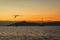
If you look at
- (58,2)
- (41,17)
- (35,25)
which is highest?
(58,2)

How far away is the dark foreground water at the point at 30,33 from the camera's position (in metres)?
1.65

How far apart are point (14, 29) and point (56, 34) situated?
23.2 inches

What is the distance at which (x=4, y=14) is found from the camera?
150cm

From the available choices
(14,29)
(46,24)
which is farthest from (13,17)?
(46,24)

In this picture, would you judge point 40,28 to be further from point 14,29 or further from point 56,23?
point 14,29

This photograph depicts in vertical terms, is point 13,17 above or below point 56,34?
above

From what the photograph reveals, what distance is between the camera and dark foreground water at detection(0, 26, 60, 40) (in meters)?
1.65

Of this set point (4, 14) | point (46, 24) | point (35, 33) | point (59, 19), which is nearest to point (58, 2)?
point (59, 19)

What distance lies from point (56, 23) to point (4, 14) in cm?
73

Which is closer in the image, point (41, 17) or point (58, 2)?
point (58, 2)

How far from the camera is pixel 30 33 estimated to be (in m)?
1.68

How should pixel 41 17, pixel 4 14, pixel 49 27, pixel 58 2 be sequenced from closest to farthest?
pixel 58 2 < pixel 4 14 < pixel 41 17 < pixel 49 27

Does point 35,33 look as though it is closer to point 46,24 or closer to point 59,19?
point 46,24

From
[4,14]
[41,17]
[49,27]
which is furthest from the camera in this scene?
[49,27]
